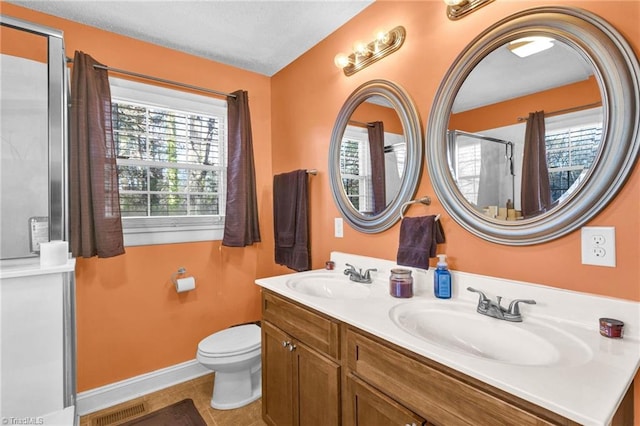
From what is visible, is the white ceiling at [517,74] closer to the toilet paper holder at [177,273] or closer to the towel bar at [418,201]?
the towel bar at [418,201]

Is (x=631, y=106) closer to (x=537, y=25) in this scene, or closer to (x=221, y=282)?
(x=537, y=25)

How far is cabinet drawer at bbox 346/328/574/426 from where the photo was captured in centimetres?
73

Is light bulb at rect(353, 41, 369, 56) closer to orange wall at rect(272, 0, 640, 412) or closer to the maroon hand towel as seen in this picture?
orange wall at rect(272, 0, 640, 412)

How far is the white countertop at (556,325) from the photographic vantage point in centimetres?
67

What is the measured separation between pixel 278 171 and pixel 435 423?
2227mm

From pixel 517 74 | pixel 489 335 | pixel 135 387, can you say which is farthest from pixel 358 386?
pixel 135 387

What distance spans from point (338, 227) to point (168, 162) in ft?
4.68

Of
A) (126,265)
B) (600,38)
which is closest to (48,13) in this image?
(126,265)

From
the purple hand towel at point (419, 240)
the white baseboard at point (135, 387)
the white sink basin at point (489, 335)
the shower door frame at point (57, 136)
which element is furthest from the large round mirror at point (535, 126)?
the white baseboard at point (135, 387)

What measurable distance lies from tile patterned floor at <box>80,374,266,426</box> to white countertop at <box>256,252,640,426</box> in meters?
1.01

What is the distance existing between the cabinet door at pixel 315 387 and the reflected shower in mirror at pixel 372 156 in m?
0.88

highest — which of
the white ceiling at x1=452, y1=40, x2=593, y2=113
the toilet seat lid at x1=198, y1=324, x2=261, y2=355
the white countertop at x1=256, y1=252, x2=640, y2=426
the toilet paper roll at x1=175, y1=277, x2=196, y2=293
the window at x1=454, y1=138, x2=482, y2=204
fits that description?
the white ceiling at x1=452, y1=40, x2=593, y2=113

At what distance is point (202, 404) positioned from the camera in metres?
2.10

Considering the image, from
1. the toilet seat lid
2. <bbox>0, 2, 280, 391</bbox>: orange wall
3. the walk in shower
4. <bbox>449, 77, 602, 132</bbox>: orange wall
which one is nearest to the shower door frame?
the walk in shower
